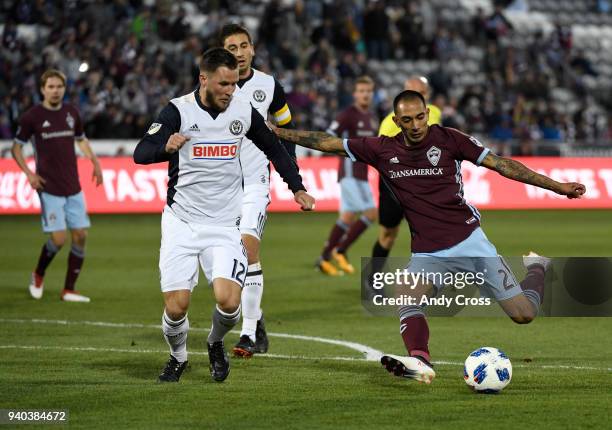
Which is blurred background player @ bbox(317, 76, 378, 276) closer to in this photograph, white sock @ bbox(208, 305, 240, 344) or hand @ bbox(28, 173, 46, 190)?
hand @ bbox(28, 173, 46, 190)

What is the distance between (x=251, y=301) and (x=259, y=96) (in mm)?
1678

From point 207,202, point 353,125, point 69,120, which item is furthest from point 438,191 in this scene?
point 353,125

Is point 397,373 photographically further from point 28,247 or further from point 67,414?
point 28,247

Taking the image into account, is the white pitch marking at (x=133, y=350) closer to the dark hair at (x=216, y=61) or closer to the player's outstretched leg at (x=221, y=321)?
the player's outstretched leg at (x=221, y=321)

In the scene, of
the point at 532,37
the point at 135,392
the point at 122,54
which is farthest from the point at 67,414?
the point at 532,37

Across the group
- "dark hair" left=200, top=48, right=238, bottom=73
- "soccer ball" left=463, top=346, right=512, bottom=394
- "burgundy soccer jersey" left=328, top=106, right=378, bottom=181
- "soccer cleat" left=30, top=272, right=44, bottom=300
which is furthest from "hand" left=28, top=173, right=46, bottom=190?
"soccer ball" left=463, top=346, right=512, bottom=394

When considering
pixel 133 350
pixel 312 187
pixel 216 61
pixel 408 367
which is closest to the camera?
pixel 408 367

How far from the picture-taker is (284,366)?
30.0 feet

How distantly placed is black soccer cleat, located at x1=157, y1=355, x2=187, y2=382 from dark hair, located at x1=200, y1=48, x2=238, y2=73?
2019 millimetres

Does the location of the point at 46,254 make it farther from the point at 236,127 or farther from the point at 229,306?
the point at 236,127

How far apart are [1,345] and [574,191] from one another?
496cm

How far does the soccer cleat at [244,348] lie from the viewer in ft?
31.3

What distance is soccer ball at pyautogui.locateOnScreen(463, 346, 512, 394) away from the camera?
782 centimetres

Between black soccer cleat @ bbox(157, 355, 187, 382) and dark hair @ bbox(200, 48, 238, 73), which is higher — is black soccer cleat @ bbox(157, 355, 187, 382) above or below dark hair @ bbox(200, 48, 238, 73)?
below
